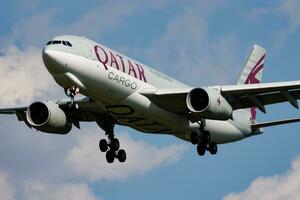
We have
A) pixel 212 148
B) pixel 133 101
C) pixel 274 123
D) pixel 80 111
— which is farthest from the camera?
pixel 80 111

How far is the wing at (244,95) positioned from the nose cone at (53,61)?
15.3ft

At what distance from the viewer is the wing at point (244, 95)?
4681 centimetres

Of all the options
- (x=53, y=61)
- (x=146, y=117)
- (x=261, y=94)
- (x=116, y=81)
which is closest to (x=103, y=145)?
(x=146, y=117)

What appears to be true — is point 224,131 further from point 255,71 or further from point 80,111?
point 255,71

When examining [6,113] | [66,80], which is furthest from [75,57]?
[6,113]

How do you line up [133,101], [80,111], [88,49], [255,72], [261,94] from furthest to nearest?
[255,72]
[80,111]
[261,94]
[133,101]
[88,49]

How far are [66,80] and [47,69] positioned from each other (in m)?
1.04

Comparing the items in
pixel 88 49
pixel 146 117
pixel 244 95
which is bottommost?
pixel 146 117

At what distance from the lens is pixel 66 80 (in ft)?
147

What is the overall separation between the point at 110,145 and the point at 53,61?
1012 centimetres

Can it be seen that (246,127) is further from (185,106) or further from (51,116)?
(51,116)

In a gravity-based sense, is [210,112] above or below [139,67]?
below

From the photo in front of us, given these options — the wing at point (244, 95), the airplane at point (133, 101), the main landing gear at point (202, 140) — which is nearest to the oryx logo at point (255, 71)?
the airplane at point (133, 101)

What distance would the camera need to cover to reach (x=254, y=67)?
61281 mm
